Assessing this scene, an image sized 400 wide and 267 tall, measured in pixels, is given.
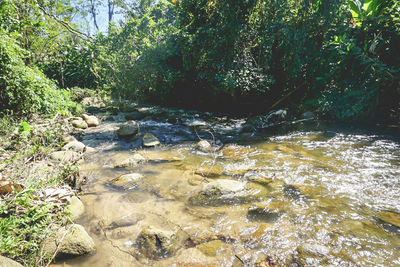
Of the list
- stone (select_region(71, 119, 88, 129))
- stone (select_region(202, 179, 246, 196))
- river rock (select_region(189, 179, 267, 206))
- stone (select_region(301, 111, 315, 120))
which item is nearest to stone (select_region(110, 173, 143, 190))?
river rock (select_region(189, 179, 267, 206))

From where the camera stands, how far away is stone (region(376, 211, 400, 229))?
2.47 m

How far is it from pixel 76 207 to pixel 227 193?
6.42 feet

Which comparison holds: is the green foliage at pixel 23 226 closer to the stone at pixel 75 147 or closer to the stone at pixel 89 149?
the stone at pixel 75 147

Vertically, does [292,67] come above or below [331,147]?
above

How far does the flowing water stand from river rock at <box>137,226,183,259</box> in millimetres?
10

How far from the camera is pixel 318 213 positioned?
2.68 meters

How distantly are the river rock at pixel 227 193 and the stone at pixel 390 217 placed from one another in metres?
1.31

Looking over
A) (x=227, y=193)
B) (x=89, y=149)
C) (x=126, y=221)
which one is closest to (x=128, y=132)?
(x=89, y=149)

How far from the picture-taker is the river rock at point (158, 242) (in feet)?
7.14

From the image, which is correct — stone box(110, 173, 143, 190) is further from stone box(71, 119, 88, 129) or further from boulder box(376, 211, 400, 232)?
stone box(71, 119, 88, 129)

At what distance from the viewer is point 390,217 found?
255 cm

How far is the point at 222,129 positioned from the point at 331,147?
10.4 feet

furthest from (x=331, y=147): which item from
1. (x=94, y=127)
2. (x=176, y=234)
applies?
(x=94, y=127)

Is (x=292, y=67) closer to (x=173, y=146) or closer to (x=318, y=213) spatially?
(x=173, y=146)
